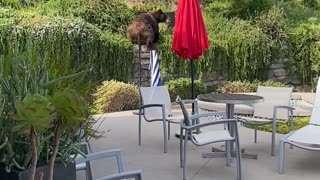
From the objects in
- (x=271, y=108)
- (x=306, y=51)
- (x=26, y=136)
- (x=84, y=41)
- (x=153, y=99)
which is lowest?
(x=271, y=108)

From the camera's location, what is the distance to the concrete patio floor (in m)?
4.83

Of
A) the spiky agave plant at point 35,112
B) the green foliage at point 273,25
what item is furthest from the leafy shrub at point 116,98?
the spiky agave plant at point 35,112

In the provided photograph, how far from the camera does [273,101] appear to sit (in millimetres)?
6148

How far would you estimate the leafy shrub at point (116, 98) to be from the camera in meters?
9.56

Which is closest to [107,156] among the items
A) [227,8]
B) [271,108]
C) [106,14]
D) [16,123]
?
[16,123]

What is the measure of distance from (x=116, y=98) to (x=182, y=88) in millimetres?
2098

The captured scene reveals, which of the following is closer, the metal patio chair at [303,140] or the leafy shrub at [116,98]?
the metal patio chair at [303,140]

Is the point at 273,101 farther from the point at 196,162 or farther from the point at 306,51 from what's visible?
the point at 306,51

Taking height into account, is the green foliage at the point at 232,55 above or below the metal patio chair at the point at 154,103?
above

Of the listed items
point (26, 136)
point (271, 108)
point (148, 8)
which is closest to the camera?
point (26, 136)

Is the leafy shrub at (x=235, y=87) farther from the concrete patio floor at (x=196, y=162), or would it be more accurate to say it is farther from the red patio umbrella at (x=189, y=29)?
the red patio umbrella at (x=189, y=29)

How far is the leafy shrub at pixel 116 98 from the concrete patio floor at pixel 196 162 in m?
2.54

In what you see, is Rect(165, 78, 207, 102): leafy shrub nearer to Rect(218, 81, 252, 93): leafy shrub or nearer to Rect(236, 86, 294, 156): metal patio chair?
Rect(218, 81, 252, 93): leafy shrub

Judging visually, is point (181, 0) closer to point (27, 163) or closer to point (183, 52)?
point (183, 52)
